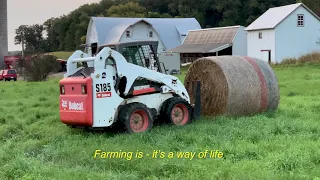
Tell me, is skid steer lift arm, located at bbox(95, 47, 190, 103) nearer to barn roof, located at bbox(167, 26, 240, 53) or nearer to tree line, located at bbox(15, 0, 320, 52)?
barn roof, located at bbox(167, 26, 240, 53)

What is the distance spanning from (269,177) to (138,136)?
3681mm

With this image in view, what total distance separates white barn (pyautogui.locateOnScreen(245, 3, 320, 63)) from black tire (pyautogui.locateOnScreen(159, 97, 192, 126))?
35.1 m

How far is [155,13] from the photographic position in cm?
9212

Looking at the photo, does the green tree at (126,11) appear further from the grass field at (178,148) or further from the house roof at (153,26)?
the grass field at (178,148)

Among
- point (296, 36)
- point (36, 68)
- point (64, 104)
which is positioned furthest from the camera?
point (296, 36)

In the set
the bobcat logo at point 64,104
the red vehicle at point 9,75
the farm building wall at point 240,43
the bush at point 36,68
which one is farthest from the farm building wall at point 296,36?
the bobcat logo at point 64,104

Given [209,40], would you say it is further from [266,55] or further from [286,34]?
[286,34]

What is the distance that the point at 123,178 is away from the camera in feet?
20.4

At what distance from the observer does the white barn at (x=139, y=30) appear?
6072cm

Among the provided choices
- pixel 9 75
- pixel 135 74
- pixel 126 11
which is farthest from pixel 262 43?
pixel 126 11

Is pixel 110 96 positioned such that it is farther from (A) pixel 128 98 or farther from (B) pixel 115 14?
(B) pixel 115 14

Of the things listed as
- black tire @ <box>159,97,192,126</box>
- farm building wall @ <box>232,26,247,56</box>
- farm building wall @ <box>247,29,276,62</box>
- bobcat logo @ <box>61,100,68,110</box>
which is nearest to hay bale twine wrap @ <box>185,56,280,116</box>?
black tire @ <box>159,97,192,126</box>

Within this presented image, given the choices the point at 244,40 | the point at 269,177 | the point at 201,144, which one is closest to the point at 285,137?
the point at 201,144

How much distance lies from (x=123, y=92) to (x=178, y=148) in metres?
2.54
